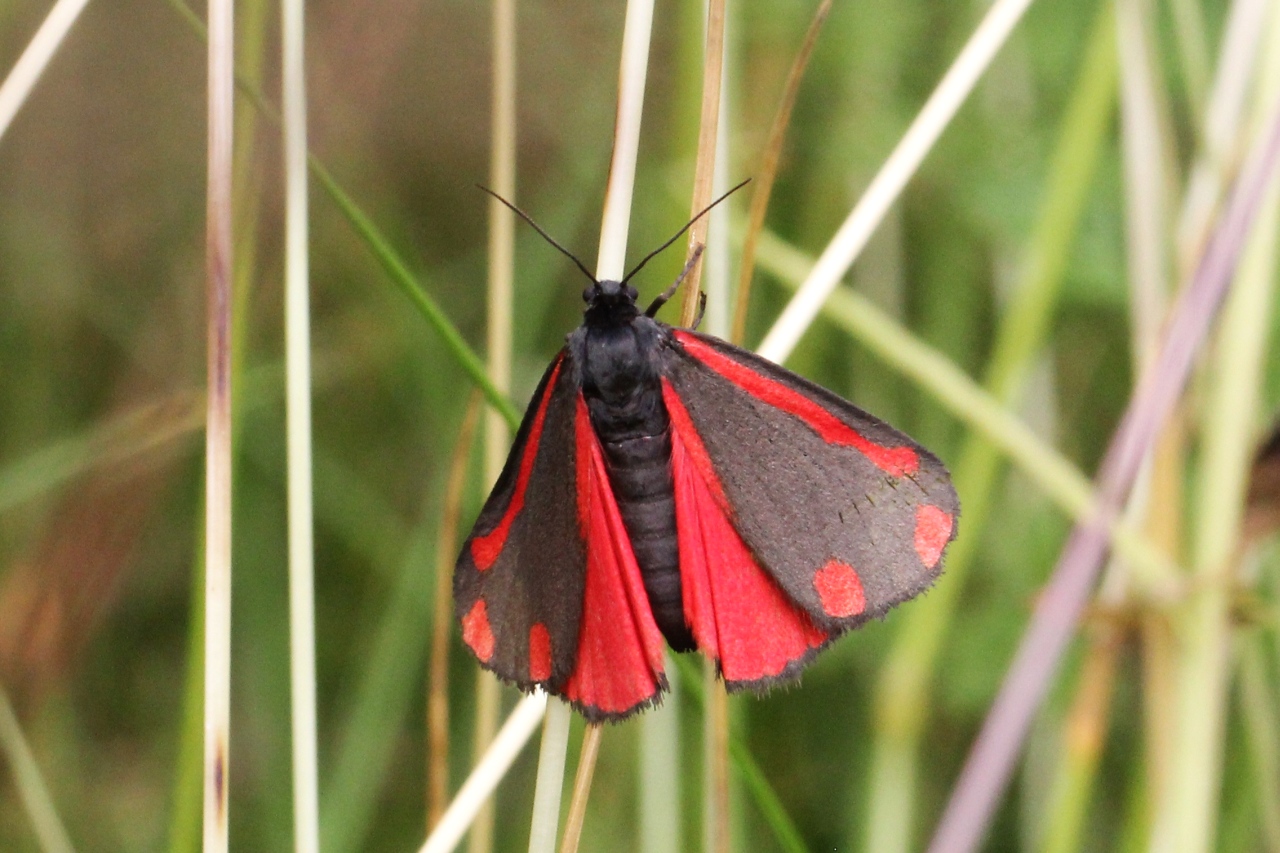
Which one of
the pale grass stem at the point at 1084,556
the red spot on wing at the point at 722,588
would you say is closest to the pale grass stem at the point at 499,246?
the red spot on wing at the point at 722,588

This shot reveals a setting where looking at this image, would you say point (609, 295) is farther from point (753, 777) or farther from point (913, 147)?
point (753, 777)

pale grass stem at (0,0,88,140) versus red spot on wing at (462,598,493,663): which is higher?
pale grass stem at (0,0,88,140)

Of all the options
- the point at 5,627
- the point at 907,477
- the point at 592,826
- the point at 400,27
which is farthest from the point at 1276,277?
the point at 5,627

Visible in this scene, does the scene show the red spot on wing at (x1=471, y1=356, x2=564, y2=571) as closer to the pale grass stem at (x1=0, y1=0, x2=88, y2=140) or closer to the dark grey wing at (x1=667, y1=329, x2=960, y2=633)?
the dark grey wing at (x1=667, y1=329, x2=960, y2=633)

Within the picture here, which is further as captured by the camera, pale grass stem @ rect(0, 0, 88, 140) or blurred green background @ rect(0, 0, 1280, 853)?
blurred green background @ rect(0, 0, 1280, 853)

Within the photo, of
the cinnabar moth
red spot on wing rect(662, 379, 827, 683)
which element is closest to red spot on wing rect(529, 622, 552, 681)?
the cinnabar moth

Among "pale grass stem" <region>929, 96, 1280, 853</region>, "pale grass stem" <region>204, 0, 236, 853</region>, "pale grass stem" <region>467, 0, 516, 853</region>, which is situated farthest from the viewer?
"pale grass stem" <region>467, 0, 516, 853</region>

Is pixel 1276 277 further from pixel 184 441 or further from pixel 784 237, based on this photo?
pixel 184 441

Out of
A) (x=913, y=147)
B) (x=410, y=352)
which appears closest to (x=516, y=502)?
(x=913, y=147)
